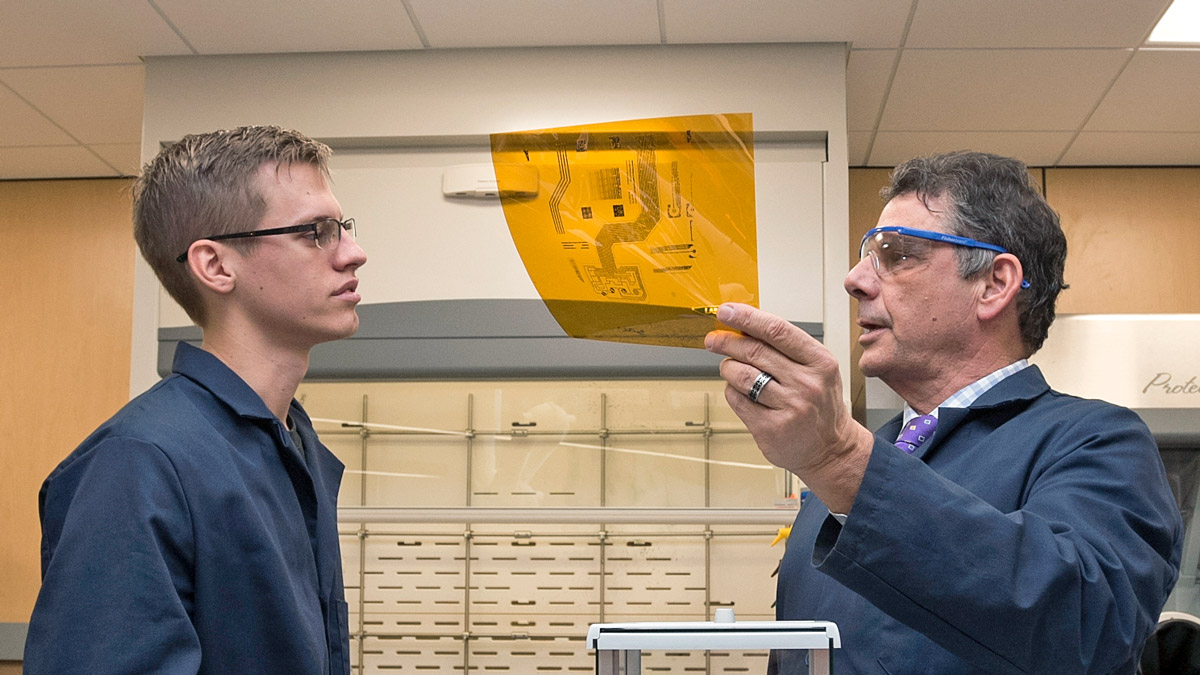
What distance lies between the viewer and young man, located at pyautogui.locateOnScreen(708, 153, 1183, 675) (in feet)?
2.60

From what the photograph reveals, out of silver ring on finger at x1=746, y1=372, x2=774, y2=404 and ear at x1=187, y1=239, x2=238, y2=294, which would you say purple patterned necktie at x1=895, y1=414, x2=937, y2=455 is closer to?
silver ring on finger at x1=746, y1=372, x2=774, y2=404

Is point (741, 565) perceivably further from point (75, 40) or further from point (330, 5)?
point (75, 40)

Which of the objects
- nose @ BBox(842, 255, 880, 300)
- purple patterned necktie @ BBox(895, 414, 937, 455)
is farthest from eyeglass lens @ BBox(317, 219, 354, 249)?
purple patterned necktie @ BBox(895, 414, 937, 455)

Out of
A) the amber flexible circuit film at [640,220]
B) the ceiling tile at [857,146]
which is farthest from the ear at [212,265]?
the ceiling tile at [857,146]

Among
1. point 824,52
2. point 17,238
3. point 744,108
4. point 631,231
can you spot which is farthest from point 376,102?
point 631,231

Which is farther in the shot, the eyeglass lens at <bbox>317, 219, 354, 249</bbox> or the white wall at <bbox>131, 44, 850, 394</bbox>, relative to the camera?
the white wall at <bbox>131, 44, 850, 394</bbox>

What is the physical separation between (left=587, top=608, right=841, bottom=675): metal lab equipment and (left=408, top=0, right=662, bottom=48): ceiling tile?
176 cm

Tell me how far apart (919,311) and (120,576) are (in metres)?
0.89

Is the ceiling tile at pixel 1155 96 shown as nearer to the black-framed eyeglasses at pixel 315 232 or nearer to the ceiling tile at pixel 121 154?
the black-framed eyeglasses at pixel 315 232

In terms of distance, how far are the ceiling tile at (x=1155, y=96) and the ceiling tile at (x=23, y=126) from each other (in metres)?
2.77

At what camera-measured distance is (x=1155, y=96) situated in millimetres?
2730

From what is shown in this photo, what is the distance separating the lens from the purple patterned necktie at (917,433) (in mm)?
1311

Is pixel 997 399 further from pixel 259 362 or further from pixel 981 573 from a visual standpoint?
pixel 259 362

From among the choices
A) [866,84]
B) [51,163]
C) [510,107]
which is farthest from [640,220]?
[51,163]
